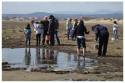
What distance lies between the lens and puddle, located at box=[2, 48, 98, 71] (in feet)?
41.2

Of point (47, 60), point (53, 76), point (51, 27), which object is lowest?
point (53, 76)

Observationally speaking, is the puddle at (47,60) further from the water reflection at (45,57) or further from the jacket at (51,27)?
the jacket at (51,27)

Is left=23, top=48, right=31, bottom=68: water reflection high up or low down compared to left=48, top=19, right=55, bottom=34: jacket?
down

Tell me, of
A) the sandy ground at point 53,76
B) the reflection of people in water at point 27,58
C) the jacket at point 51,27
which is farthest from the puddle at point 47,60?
the jacket at point 51,27

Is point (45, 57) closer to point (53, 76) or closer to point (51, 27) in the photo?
point (51, 27)

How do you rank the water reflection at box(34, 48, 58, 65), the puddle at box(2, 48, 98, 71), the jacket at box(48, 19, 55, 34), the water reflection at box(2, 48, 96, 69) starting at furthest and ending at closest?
Result: the jacket at box(48, 19, 55, 34), the water reflection at box(34, 48, 58, 65), the water reflection at box(2, 48, 96, 69), the puddle at box(2, 48, 98, 71)

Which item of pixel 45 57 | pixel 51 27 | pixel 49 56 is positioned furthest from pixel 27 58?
pixel 51 27

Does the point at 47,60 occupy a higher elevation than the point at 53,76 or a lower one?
higher

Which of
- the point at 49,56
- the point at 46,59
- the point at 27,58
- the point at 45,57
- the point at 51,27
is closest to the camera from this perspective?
the point at 46,59

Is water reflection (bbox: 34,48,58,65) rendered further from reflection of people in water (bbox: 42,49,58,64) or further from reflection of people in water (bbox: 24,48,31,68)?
reflection of people in water (bbox: 24,48,31,68)

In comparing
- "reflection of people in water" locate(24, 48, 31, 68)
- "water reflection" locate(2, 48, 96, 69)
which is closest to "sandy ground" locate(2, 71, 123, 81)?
"water reflection" locate(2, 48, 96, 69)

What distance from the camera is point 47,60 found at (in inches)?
556

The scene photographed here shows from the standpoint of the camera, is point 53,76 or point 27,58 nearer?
point 53,76

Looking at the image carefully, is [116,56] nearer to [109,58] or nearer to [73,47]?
[109,58]
